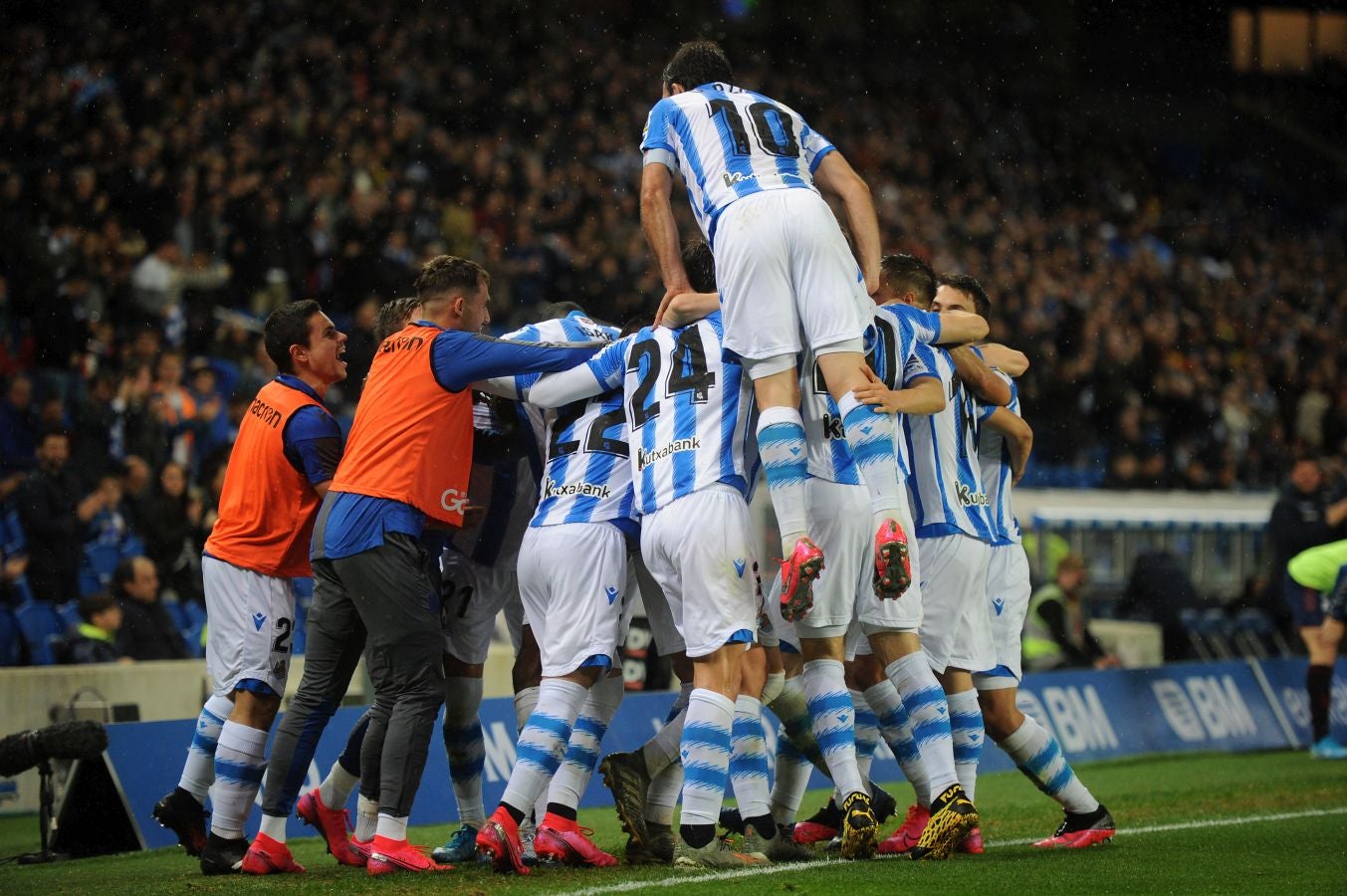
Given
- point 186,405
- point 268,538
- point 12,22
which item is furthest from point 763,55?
point 268,538

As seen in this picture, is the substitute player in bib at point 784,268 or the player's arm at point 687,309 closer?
the substitute player in bib at point 784,268

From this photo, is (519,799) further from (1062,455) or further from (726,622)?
(1062,455)

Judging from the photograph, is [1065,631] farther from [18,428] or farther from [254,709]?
[18,428]

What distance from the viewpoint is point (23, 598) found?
1148 cm

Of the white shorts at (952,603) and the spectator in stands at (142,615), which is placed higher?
the white shorts at (952,603)

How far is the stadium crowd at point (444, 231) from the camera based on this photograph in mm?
13695

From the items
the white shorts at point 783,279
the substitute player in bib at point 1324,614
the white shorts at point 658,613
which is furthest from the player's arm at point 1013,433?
the substitute player in bib at point 1324,614

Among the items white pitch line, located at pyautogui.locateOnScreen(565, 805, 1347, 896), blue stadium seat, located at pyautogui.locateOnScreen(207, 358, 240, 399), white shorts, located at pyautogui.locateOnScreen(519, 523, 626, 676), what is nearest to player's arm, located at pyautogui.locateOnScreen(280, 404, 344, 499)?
white shorts, located at pyautogui.locateOnScreen(519, 523, 626, 676)

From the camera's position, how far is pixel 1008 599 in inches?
308

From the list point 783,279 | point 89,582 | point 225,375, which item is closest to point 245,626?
point 783,279

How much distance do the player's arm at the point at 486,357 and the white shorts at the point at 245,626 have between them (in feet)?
4.56

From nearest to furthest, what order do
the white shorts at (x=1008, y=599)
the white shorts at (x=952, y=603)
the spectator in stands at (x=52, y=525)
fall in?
1. the white shorts at (x=952, y=603)
2. the white shorts at (x=1008, y=599)
3. the spectator in stands at (x=52, y=525)

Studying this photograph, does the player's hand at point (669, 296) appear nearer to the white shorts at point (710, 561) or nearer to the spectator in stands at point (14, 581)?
the white shorts at point (710, 561)

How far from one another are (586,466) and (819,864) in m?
1.92
